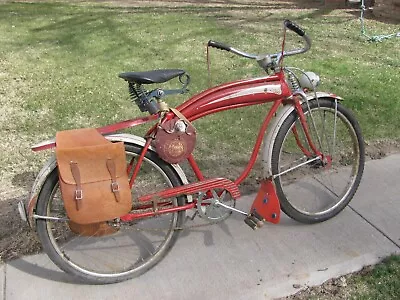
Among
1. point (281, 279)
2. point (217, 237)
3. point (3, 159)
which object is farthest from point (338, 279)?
point (3, 159)

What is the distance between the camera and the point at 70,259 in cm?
279

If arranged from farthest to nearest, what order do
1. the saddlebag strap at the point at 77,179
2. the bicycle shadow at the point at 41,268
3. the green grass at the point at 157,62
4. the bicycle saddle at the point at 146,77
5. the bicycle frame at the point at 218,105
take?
the green grass at the point at 157,62
the bicycle shadow at the point at 41,268
the bicycle frame at the point at 218,105
the bicycle saddle at the point at 146,77
the saddlebag strap at the point at 77,179

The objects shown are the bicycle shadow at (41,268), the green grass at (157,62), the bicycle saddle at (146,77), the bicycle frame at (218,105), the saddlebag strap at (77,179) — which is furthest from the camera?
the green grass at (157,62)

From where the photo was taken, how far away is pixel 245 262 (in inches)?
112

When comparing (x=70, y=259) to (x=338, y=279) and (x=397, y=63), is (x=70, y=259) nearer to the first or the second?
(x=338, y=279)

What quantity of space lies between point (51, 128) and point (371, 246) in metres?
2.91

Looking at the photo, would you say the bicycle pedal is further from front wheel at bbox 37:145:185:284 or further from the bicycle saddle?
the bicycle saddle

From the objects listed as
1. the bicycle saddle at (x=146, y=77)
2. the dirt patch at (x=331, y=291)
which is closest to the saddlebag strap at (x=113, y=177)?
the bicycle saddle at (x=146, y=77)

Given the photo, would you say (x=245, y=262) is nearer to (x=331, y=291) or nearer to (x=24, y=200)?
(x=331, y=291)

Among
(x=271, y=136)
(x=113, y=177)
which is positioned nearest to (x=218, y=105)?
(x=271, y=136)

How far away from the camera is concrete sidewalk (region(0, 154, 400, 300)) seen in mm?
2668

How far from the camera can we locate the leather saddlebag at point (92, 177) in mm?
2312

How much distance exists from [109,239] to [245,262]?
83 cm

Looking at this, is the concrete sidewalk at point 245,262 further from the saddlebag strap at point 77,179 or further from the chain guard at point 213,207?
the saddlebag strap at point 77,179
